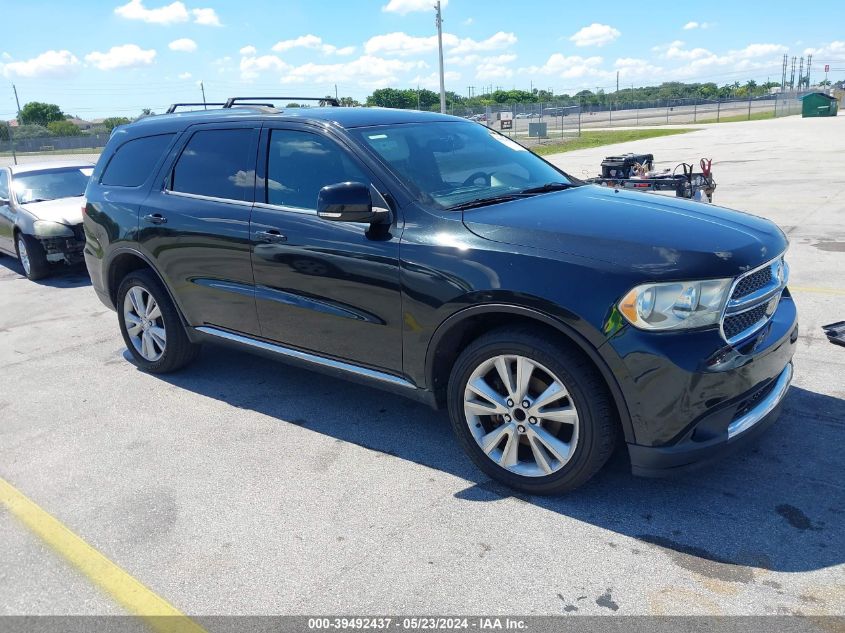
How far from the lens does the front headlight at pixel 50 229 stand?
9.02 metres

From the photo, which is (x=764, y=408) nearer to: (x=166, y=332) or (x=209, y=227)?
(x=209, y=227)

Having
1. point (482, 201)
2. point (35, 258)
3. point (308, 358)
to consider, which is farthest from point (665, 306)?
point (35, 258)

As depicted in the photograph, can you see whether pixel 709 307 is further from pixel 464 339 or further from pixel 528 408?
pixel 464 339

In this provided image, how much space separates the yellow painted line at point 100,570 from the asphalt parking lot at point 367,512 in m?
0.04

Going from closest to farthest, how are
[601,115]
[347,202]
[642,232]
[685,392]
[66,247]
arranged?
1. [685,392]
2. [642,232]
3. [347,202]
4. [66,247]
5. [601,115]

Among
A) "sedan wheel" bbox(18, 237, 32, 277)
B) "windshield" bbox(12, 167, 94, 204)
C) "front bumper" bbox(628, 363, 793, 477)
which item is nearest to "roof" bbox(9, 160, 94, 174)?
"windshield" bbox(12, 167, 94, 204)

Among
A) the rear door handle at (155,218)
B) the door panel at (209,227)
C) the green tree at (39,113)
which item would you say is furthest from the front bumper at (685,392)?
the green tree at (39,113)

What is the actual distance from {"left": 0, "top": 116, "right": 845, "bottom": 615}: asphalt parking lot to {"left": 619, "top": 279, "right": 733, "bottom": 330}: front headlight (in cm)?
92

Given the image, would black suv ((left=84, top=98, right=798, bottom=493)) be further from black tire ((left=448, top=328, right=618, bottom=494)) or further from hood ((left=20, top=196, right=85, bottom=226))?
hood ((left=20, top=196, right=85, bottom=226))

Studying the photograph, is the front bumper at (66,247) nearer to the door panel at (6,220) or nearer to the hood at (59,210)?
the hood at (59,210)

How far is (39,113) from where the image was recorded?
98875mm

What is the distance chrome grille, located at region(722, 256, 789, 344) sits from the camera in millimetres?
3012

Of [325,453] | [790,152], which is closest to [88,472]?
[325,453]

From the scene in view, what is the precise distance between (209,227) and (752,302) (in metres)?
3.17
